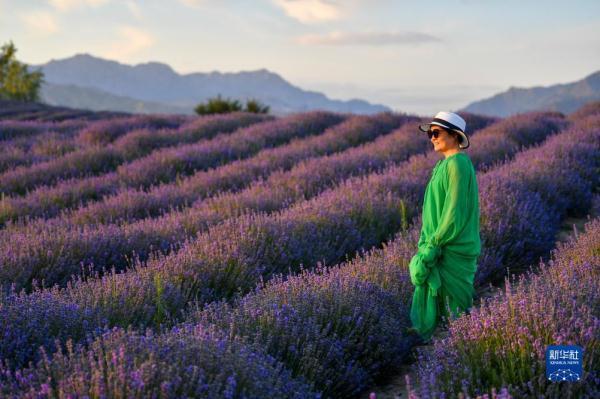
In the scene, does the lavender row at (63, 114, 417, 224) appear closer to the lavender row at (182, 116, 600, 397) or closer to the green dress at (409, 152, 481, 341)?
the lavender row at (182, 116, 600, 397)

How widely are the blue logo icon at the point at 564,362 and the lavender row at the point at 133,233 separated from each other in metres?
2.96

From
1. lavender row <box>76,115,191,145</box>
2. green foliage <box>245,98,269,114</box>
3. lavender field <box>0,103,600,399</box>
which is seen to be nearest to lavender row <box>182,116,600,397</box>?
lavender field <box>0,103,600,399</box>

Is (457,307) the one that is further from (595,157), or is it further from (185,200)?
(595,157)

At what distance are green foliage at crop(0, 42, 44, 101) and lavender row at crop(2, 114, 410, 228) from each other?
121 feet

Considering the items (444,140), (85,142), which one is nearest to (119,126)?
(85,142)

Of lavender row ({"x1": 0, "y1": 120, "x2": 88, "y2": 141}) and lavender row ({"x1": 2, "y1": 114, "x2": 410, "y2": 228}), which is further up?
lavender row ({"x1": 0, "y1": 120, "x2": 88, "y2": 141})

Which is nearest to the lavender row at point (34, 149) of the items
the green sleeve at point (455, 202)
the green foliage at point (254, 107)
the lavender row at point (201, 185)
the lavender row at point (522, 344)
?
the lavender row at point (201, 185)

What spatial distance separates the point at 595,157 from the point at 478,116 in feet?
23.2

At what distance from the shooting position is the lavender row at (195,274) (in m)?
3.07

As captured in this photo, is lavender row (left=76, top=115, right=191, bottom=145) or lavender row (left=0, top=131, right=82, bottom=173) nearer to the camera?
lavender row (left=0, top=131, right=82, bottom=173)

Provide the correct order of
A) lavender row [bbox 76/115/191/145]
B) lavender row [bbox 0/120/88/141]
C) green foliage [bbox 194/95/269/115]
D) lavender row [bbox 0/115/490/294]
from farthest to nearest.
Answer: green foliage [bbox 194/95/269/115] → lavender row [bbox 0/120/88/141] → lavender row [bbox 76/115/191/145] → lavender row [bbox 0/115/490/294]

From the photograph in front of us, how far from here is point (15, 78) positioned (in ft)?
142

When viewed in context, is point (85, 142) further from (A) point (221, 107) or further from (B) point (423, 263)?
(B) point (423, 263)

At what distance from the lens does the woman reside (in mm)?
3512
